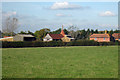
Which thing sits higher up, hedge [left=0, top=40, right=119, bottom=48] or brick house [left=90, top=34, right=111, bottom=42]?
brick house [left=90, top=34, right=111, bottom=42]

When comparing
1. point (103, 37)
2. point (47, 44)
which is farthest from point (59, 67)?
point (103, 37)

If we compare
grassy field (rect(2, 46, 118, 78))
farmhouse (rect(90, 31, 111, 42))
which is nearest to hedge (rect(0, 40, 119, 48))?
grassy field (rect(2, 46, 118, 78))

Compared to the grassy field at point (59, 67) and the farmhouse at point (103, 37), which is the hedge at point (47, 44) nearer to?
the grassy field at point (59, 67)

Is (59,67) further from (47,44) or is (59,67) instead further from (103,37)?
(103,37)

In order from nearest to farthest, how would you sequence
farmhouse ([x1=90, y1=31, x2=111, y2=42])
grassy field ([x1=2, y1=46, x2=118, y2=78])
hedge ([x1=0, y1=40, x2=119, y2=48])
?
grassy field ([x1=2, y1=46, x2=118, y2=78]) < hedge ([x1=0, y1=40, x2=119, y2=48]) < farmhouse ([x1=90, y1=31, x2=111, y2=42])

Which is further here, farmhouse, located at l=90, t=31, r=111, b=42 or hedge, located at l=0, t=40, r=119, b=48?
farmhouse, located at l=90, t=31, r=111, b=42

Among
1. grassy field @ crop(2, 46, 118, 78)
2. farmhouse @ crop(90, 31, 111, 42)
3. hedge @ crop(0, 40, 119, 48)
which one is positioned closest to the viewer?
grassy field @ crop(2, 46, 118, 78)

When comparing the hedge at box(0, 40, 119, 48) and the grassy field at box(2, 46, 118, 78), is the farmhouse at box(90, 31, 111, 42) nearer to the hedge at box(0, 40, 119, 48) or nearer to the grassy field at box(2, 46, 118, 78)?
the hedge at box(0, 40, 119, 48)

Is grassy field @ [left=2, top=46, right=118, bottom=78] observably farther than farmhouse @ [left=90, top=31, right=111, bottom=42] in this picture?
No

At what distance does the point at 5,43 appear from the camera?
4538 cm

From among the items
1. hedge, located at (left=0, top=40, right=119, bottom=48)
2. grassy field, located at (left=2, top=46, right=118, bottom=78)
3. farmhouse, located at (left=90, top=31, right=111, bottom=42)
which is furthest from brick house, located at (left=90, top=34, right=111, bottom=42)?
grassy field, located at (left=2, top=46, right=118, bottom=78)

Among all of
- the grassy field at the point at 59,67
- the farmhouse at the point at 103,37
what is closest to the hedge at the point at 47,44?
the grassy field at the point at 59,67

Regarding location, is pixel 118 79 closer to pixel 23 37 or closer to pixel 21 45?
pixel 21 45

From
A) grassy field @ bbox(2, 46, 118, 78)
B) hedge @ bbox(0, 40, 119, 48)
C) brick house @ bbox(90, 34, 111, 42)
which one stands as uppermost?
brick house @ bbox(90, 34, 111, 42)
